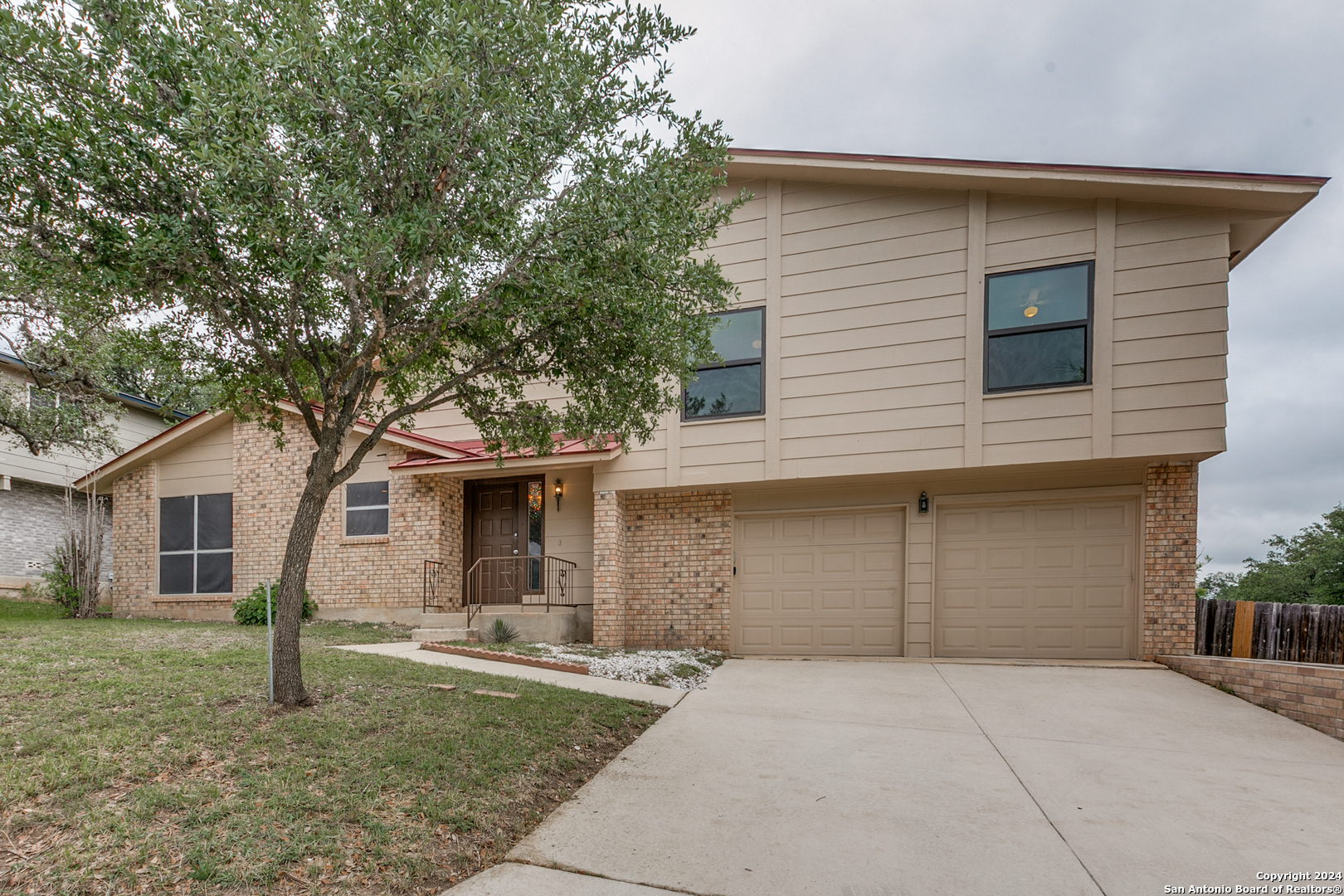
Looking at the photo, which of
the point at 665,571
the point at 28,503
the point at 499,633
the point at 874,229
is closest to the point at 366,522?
the point at 499,633

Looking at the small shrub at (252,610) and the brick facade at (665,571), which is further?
the small shrub at (252,610)

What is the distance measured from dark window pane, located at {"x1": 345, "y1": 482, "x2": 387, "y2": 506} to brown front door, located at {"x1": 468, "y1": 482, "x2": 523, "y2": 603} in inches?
58.7

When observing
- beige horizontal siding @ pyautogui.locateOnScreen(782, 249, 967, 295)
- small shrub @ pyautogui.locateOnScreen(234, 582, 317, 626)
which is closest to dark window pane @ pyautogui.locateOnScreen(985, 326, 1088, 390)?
beige horizontal siding @ pyautogui.locateOnScreen(782, 249, 967, 295)

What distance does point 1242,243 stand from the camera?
27.7 ft

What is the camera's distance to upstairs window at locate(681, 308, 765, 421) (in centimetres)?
962

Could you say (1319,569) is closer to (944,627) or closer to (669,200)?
(944,627)

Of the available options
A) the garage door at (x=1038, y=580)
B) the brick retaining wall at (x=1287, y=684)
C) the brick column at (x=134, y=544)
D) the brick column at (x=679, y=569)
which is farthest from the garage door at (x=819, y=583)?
the brick column at (x=134, y=544)

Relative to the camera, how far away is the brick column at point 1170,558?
7.93 metres

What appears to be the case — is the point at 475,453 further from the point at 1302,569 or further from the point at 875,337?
the point at 1302,569

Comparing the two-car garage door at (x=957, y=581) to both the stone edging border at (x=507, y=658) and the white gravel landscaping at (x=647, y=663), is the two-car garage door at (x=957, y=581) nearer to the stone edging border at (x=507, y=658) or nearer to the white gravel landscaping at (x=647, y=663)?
the white gravel landscaping at (x=647, y=663)

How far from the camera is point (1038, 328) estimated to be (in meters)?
8.39

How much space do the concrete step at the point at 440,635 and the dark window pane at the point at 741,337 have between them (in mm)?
5519

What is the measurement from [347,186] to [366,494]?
8547 mm

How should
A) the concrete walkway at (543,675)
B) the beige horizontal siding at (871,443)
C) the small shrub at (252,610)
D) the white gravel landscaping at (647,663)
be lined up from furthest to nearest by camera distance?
the small shrub at (252,610)
the beige horizontal siding at (871,443)
the white gravel landscaping at (647,663)
the concrete walkway at (543,675)
